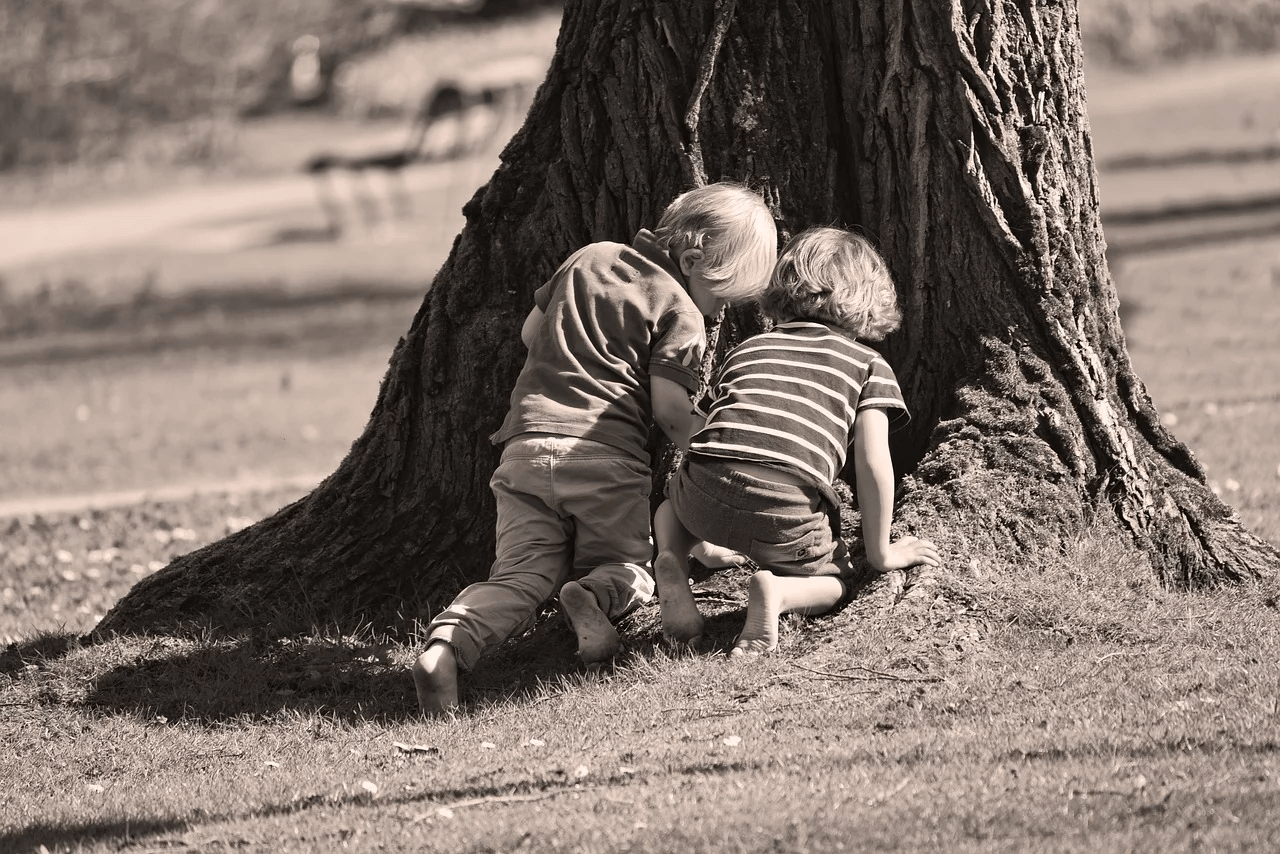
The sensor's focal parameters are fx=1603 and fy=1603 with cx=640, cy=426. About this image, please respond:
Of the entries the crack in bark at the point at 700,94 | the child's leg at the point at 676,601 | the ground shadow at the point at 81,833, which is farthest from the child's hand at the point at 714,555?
the ground shadow at the point at 81,833

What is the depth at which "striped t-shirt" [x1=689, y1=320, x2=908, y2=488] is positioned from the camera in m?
4.18

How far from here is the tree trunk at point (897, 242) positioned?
4590 mm

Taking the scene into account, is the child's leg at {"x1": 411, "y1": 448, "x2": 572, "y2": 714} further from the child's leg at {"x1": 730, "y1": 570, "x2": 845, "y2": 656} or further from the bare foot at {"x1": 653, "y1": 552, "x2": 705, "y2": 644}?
the child's leg at {"x1": 730, "y1": 570, "x2": 845, "y2": 656}

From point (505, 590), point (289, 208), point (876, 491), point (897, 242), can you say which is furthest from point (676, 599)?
point (289, 208)

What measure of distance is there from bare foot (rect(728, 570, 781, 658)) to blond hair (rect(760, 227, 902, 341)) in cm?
74

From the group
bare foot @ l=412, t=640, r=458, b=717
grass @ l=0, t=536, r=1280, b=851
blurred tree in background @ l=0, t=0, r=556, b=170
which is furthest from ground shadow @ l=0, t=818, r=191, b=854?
blurred tree in background @ l=0, t=0, r=556, b=170

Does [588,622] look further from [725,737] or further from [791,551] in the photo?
[725,737]

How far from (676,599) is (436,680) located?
0.67 m

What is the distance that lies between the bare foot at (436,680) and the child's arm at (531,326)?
0.95 metres

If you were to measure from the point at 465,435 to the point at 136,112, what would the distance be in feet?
Result: 81.3

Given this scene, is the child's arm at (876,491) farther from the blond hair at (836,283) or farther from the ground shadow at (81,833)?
the ground shadow at (81,833)

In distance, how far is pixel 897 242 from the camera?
186 inches

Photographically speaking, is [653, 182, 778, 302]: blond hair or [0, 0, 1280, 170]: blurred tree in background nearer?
[653, 182, 778, 302]: blond hair

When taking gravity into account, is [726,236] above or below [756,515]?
above
